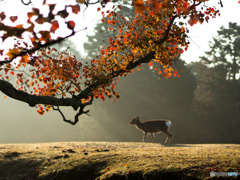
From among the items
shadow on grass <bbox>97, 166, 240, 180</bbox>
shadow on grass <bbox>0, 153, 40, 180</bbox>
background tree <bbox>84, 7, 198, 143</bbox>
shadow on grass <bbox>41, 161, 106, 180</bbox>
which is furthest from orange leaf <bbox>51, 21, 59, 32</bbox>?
background tree <bbox>84, 7, 198, 143</bbox>

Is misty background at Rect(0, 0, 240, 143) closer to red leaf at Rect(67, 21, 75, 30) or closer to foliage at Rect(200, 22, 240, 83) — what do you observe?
foliage at Rect(200, 22, 240, 83)

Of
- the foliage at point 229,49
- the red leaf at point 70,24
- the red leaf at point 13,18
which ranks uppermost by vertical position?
the foliage at point 229,49

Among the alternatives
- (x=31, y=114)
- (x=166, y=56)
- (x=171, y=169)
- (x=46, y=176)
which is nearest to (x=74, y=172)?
(x=46, y=176)

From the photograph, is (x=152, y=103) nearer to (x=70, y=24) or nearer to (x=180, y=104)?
(x=180, y=104)

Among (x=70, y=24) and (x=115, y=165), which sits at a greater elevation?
(x=70, y=24)

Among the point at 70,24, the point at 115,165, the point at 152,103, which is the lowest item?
the point at 115,165

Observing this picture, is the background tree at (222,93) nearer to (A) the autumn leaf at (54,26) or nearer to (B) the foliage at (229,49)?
(B) the foliage at (229,49)

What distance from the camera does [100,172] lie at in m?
7.22

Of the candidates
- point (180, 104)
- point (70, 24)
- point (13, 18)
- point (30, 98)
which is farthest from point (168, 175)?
point (180, 104)

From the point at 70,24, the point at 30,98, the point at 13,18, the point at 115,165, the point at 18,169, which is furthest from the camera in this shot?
the point at 18,169

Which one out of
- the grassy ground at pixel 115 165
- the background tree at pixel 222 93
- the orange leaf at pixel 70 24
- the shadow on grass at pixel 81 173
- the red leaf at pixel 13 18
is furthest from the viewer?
the background tree at pixel 222 93

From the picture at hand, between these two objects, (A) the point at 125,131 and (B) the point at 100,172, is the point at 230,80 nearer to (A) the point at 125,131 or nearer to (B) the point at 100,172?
(A) the point at 125,131

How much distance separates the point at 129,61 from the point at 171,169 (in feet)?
11.9

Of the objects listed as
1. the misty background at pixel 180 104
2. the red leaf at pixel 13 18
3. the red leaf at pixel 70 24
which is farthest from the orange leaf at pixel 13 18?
the misty background at pixel 180 104
